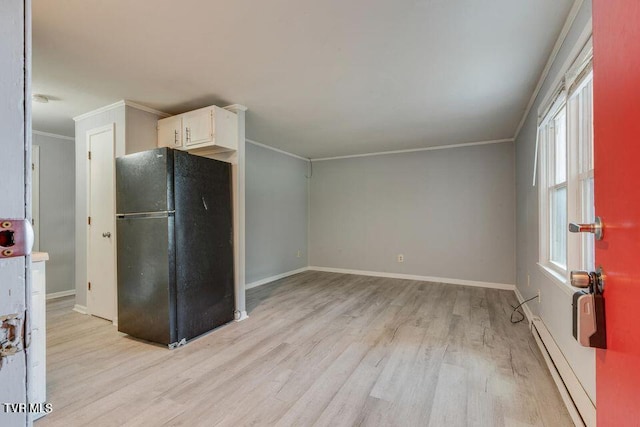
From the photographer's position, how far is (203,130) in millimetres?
2848

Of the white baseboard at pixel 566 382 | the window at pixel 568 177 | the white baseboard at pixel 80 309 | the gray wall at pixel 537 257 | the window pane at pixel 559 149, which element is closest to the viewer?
the white baseboard at pixel 566 382

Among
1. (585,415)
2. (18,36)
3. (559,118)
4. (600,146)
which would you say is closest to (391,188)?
(559,118)

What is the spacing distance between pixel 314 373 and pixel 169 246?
1.53 meters

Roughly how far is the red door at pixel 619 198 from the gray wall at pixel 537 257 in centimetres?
105

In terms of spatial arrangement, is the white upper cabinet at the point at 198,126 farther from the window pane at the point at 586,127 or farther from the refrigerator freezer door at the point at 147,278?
the window pane at the point at 586,127

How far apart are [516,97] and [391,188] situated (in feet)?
8.14

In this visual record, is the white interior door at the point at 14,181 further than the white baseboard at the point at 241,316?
No

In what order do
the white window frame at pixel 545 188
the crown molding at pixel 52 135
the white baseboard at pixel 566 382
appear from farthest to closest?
1. the crown molding at pixel 52 135
2. the white window frame at pixel 545 188
3. the white baseboard at pixel 566 382

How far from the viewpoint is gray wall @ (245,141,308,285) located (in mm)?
4500

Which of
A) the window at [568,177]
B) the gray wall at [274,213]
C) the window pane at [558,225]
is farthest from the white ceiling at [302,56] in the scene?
the gray wall at [274,213]

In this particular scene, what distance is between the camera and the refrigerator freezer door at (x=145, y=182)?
2375 millimetres

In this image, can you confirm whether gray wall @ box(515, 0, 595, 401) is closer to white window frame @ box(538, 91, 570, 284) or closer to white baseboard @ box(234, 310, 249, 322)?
white window frame @ box(538, 91, 570, 284)

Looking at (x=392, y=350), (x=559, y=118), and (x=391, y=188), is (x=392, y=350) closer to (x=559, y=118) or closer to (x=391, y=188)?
(x=559, y=118)

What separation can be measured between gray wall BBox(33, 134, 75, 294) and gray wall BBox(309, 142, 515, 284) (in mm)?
3897
